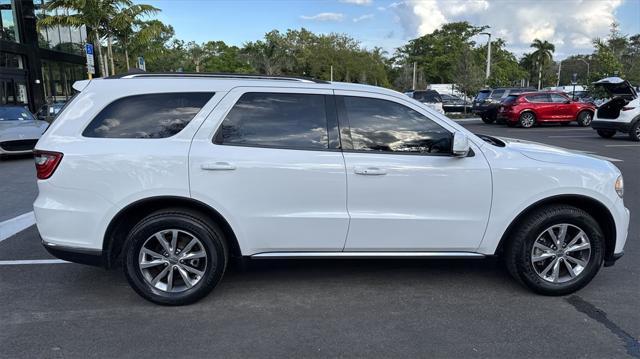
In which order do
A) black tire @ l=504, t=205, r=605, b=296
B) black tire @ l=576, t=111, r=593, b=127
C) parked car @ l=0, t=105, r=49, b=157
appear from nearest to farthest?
black tire @ l=504, t=205, r=605, b=296, parked car @ l=0, t=105, r=49, b=157, black tire @ l=576, t=111, r=593, b=127

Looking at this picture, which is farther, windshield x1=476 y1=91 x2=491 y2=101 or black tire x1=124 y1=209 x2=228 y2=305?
windshield x1=476 y1=91 x2=491 y2=101

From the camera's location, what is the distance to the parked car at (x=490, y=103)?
79.2 feet

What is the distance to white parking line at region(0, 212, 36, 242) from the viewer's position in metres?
6.04

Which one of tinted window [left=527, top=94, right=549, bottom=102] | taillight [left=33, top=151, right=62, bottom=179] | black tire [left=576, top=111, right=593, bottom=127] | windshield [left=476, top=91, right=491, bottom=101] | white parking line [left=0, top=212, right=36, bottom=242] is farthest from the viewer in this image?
windshield [left=476, top=91, right=491, bottom=101]

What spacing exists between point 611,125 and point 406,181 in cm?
1500

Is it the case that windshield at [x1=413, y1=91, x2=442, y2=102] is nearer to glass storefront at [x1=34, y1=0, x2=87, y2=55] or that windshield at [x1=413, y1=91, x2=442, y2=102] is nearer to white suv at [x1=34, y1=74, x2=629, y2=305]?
glass storefront at [x1=34, y1=0, x2=87, y2=55]

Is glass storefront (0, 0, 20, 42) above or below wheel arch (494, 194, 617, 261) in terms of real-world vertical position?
above

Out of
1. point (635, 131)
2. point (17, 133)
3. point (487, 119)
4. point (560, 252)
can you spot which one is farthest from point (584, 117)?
point (17, 133)

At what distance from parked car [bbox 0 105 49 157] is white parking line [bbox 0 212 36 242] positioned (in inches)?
252

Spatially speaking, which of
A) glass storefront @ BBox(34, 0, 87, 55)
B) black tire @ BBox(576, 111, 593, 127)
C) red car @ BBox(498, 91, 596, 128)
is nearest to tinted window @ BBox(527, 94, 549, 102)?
red car @ BBox(498, 91, 596, 128)

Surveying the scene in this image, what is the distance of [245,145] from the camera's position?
392 centimetres

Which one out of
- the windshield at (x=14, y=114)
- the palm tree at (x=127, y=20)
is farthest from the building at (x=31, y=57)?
the windshield at (x=14, y=114)

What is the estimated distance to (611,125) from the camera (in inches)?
631

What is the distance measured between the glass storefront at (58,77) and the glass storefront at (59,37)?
3.09ft
